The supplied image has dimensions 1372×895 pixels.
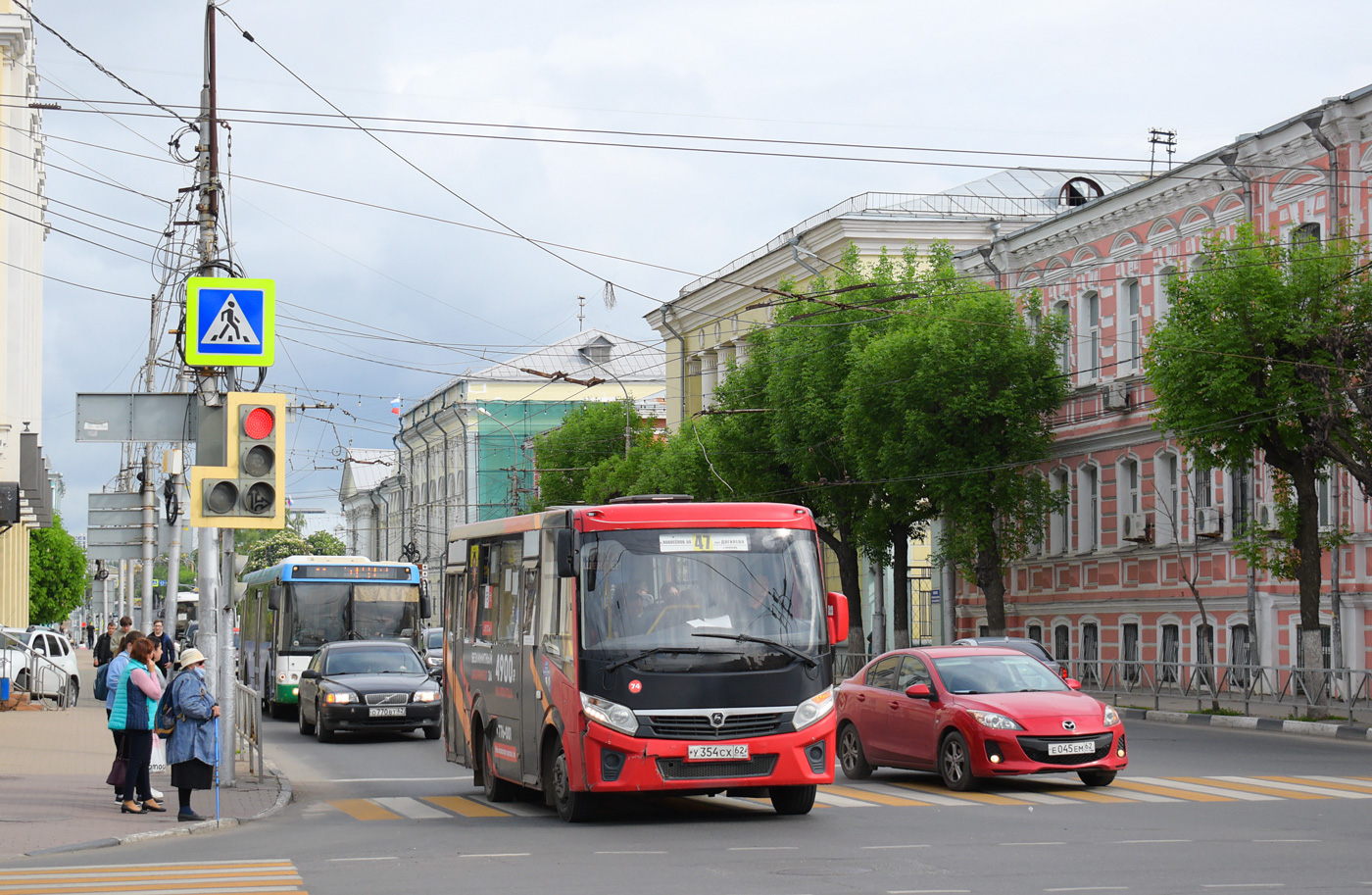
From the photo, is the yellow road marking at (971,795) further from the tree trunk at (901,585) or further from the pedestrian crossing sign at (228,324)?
the tree trunk at (901,585)

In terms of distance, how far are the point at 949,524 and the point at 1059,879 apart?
107 feet

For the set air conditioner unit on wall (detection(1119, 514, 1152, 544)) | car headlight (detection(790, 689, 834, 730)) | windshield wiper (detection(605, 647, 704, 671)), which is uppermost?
air conditioner unit on wall (detection(1119, 514, 1152, 544))

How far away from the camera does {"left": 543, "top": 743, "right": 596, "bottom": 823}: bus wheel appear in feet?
47.4

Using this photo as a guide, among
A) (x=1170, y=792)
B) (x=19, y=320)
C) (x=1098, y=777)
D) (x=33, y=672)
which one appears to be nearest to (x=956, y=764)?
(x=1098, y=777)

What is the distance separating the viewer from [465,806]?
54.3 feet

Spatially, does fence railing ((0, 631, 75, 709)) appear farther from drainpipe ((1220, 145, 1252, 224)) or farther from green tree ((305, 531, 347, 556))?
green tree ((305, 531, 347, 556))

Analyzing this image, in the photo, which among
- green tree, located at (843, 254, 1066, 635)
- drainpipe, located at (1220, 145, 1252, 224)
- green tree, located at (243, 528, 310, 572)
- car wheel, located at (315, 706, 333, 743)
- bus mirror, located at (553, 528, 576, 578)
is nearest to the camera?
bus mirror, located at (553, 528, 576, 578)

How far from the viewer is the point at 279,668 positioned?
32594mm

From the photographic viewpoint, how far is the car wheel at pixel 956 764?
1706 centimetres

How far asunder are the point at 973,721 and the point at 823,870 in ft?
19.6

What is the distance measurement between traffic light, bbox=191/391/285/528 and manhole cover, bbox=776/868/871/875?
22.8ft

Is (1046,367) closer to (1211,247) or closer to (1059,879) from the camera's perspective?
(1211,247)

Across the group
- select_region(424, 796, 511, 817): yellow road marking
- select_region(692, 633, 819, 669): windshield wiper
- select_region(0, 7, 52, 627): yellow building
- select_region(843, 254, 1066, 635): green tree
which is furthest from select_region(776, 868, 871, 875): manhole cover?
→ select_region(0, 7, 52, 627): yellow building

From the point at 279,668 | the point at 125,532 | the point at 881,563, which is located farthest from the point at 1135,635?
the point at 125,532
